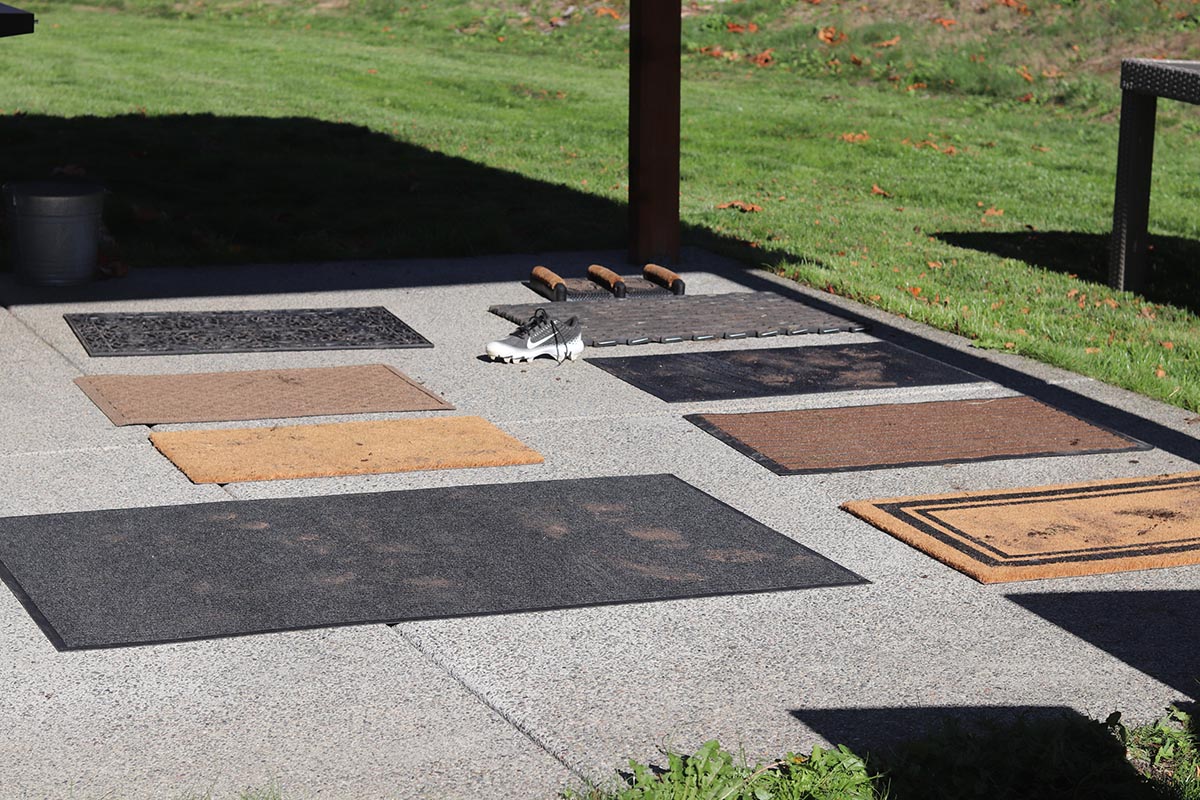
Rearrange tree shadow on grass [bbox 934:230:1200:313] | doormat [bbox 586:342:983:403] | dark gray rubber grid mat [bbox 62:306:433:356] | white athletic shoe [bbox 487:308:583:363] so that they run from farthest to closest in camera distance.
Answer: tree shadow on grass [bbox 934:230:1200:313]
dark gray rubber grid mat [bbox 62:306:433:356]
white athletic shoe [bbox 487:308:583:363]
doormat [bbox 586:342:983:403]

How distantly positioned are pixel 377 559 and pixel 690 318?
4333 mm

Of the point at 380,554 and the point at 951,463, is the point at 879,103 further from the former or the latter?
the point at 380,554

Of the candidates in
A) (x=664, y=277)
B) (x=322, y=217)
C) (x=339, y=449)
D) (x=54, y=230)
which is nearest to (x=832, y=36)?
(x=322, y=217)

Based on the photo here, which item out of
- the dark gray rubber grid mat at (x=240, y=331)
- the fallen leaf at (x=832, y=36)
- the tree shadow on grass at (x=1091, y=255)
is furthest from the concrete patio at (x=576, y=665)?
the fallen leaf at (x=832, y=36)

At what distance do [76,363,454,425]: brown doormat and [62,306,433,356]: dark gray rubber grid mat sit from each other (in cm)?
51

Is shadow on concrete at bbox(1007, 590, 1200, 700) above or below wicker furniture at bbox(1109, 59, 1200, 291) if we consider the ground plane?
below

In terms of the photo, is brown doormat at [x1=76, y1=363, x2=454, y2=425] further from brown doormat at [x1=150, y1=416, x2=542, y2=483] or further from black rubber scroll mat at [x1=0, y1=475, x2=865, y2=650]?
black rubber scroll mat at [x1=0, y1=475, x2=865, y2=650]

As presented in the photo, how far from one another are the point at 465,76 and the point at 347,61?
237cm

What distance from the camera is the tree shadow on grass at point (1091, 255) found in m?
10.7

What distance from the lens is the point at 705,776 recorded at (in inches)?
149

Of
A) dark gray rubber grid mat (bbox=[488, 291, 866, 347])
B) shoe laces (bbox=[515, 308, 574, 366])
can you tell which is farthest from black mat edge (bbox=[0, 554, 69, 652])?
dark gray rubber grid mat (bbox=[488, 291, 866, 347])

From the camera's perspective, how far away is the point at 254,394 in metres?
7.66

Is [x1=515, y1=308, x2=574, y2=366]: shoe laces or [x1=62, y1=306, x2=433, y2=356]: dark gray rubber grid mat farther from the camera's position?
[x1=62, y1=306, x2=433, y2=356]: dark gray rubber grid mat

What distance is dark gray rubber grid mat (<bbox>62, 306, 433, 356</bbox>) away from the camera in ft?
28.0
